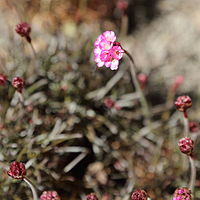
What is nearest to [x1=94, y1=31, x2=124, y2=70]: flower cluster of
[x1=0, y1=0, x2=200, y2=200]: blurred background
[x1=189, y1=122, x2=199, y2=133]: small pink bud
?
[x1=0, y1=0, x2=200, y2=200]: blurred background

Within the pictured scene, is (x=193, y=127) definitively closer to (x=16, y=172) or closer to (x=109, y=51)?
(x=109, y=51)

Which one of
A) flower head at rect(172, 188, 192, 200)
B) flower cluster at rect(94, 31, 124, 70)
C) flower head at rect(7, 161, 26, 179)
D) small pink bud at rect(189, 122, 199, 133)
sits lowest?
flower head at rect(172, 188, 192, 200)

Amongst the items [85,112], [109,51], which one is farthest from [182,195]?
[85,112]

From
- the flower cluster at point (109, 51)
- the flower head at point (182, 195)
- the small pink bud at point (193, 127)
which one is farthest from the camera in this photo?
the small pink bud at point (193, 127)

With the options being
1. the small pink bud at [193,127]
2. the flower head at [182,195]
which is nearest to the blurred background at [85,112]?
the small pink bud at [193,127]

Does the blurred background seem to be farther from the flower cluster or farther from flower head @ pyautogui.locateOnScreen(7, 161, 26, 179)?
the flower cluster

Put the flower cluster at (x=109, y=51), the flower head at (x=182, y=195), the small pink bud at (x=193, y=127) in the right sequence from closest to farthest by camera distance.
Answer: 1. the flower head at (x=182, y=195)
2. the flower cluster at (x=109, y=51)
3. the small pink bud at (x=193, y=127)

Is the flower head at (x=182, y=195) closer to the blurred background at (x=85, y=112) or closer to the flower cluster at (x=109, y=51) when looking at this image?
the blurred background at (x=85, y=112)

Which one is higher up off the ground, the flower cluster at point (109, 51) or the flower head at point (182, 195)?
the flower cluster at point (109, 51)
